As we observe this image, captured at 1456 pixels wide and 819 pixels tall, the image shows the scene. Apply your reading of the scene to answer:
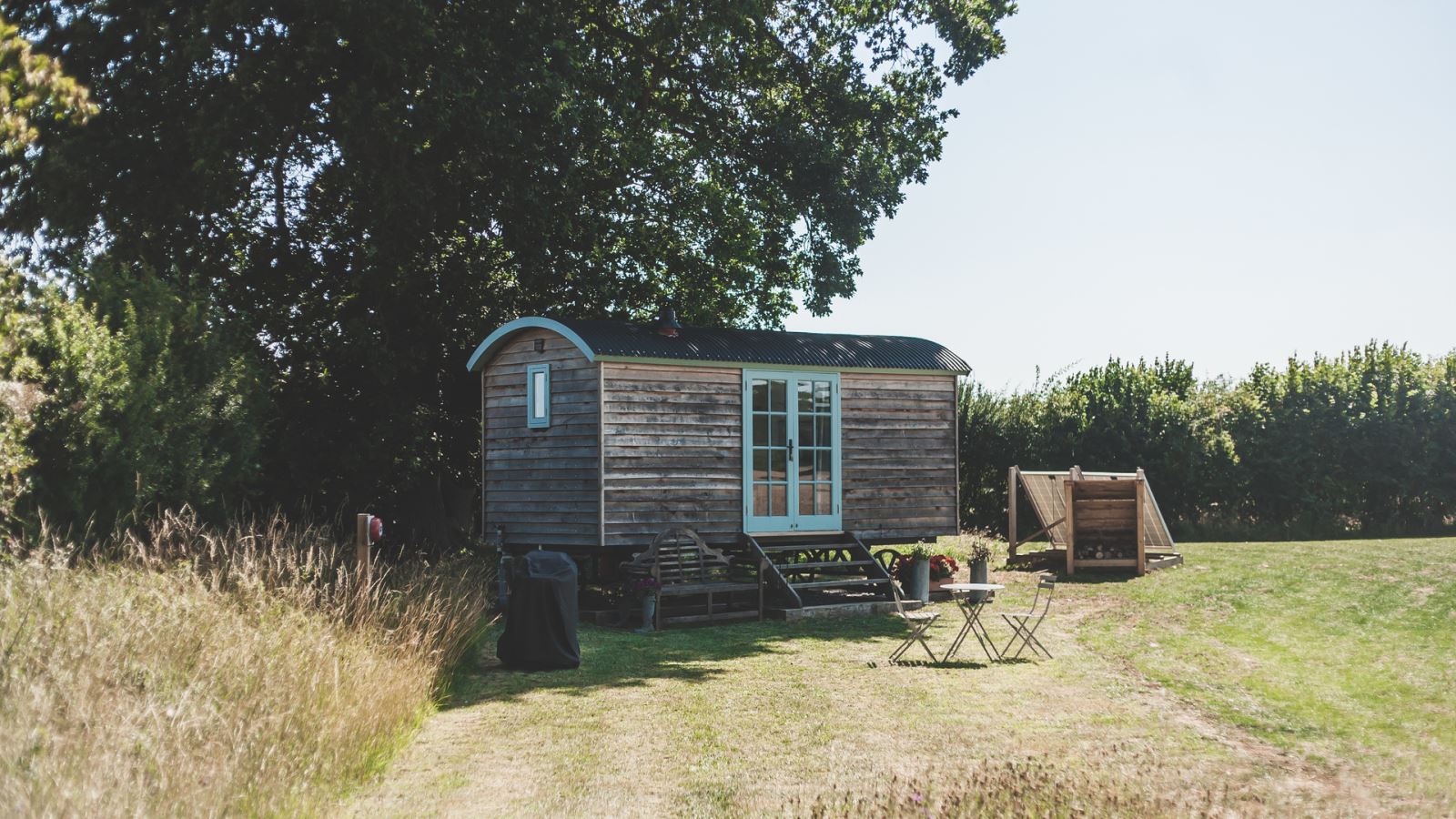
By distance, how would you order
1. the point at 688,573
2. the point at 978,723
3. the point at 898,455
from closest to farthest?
the point at 978,723, the point at 688,573, the point at 898,455

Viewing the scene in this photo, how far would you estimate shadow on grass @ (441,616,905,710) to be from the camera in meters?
9.32

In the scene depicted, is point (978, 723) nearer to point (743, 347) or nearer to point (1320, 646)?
point (1320, 646)

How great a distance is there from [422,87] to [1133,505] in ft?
38.3

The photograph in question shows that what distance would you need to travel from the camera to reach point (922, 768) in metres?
6.49

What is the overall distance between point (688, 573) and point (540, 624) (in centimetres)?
390

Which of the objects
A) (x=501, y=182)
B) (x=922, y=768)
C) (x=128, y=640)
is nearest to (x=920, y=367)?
(x=501, y=182)

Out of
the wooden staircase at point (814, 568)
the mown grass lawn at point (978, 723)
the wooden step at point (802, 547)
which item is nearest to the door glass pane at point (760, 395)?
the wooden staircase at point (814, 568)

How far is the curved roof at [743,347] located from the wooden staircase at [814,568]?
222cm

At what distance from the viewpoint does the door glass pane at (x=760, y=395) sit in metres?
14.9

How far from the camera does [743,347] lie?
48.9 feet

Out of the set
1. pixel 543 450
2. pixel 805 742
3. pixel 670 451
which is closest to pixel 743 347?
pixel 670 451

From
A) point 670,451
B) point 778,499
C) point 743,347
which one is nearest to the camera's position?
point 670,451

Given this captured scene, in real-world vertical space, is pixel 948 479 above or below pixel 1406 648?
above

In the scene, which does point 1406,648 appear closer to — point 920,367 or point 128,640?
point 920,367
